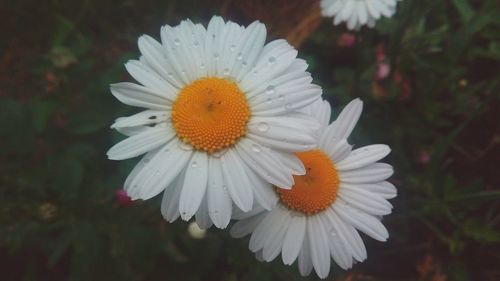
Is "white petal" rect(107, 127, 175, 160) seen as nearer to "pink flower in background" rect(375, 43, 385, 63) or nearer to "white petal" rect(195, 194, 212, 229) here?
"white petal" rect(195, 194, 212, 229)

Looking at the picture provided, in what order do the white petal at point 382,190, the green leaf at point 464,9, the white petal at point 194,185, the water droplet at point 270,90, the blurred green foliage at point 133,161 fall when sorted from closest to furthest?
the white petal at point 194,185, the water droplet at point 270,90, the white petal at point 382,190, the blurred green foliage at point 133,161, the green leaf at point 464,9

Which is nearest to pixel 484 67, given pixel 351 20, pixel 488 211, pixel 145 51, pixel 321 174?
pixel 488 211

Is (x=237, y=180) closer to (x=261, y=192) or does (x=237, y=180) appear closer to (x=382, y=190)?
(x=261, y=192)

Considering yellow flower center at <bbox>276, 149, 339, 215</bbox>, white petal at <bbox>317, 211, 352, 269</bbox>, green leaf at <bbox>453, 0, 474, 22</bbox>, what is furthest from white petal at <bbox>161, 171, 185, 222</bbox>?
green leaf at <bbox>453, 0, 474, 22</bbox>

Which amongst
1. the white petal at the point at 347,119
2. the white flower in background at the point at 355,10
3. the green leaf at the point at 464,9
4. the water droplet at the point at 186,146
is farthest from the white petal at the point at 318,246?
the green leaf at the point at 464,9

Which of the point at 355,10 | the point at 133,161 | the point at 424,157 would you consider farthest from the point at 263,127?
the point at 424,157

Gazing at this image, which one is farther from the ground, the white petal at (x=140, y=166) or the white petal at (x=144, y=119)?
the white petal at (x=144, y=119)

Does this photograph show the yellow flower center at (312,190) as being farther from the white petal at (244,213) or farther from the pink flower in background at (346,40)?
the pink flower in background at (346,40)

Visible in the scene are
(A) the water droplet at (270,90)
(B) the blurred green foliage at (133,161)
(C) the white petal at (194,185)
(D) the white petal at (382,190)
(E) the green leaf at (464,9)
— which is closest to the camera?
(C) the white petal at (194,185)
